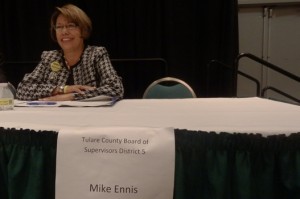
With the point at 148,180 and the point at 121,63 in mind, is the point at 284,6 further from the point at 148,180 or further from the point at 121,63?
the point at 148,180

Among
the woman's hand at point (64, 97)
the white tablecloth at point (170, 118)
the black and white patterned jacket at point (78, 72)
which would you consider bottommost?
the woman's hand at point (64, 97)

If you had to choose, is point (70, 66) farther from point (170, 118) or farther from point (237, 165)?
point (237, 165)

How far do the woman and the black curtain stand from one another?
163 cm

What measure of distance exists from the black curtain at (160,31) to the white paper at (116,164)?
2627 mm

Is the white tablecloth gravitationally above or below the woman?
below

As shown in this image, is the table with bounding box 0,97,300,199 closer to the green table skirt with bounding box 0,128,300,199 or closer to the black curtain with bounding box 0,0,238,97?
the green table skirt with bounding box 0,128,300,199

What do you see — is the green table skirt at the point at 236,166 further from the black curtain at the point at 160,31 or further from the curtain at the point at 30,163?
the black curtain at the point at 160,31

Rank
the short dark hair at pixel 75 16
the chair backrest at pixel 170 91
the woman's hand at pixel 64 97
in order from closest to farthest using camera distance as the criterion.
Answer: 1. the woman's hand at pixel 64 97
2. the short dark hair at pixel 75 16
3. the chair backrest at pixel 170 91

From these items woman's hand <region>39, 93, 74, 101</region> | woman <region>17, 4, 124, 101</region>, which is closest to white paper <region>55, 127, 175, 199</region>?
woman's hand <region>39, 93, 74, 101</region>

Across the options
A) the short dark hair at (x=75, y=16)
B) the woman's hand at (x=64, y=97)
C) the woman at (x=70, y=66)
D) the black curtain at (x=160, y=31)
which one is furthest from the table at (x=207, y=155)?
the black curtain at (x=160, y=31)

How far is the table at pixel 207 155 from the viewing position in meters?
0.60

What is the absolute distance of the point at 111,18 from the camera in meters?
3.27

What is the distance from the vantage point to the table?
1.98 ft

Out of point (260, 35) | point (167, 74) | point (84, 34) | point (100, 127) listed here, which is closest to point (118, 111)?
point (100, 127)
